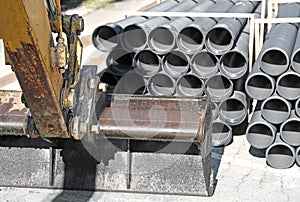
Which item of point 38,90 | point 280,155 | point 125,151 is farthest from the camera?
point 280,155

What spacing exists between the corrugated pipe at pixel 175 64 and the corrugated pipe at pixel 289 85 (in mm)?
1057

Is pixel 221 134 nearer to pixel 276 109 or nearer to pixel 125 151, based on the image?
pixel 276 109

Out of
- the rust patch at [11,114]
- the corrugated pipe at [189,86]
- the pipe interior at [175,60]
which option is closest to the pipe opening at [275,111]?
the corrugated pipe at [189,86]

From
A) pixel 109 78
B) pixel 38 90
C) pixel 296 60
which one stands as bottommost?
pixel 109 78

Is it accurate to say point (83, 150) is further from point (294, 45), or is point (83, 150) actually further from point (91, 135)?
point (294, 45)

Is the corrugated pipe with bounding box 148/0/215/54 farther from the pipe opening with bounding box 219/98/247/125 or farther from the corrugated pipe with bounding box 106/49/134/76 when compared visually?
the pipe opening with bounding box 219/98/247/125

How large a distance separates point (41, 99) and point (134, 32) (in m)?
3.19

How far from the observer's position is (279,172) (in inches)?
220

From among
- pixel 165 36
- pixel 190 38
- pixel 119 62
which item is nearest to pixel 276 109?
pixel 190 38

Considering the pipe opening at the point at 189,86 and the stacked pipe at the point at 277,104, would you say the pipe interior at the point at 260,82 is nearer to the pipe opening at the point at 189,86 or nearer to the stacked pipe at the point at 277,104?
the stacked pipe at the point at 277,104

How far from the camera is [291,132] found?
5758 mm

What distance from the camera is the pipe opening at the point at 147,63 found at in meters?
6.40

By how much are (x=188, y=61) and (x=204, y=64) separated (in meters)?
0.19

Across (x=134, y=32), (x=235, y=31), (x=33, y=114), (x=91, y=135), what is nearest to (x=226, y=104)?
(x=235, y=31)
